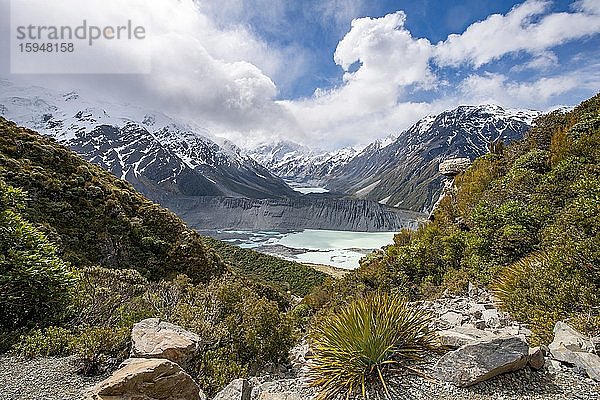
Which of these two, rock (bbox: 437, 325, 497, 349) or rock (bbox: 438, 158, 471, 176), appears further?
rock (bbox: 438, 158, 471, 176)

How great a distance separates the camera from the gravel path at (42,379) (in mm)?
4984

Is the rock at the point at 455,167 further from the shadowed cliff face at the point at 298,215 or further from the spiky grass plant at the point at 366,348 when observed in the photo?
the shadowed cliff face at the point at 298,215

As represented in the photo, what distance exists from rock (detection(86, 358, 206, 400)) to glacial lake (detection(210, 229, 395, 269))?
5542 centimetres

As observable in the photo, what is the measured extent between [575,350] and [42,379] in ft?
26.0

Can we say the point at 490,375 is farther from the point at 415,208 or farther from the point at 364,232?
the point at 415,208

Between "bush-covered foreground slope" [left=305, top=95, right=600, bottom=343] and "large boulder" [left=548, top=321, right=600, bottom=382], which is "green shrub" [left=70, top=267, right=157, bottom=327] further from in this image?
Result: "bush-covered foreground slope" [left=305, top=95, right=600, bottom=343]

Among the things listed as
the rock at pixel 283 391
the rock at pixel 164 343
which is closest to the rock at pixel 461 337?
the rock at pixel 283 391

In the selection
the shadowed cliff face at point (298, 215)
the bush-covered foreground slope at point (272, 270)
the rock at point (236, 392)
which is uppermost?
the shadowed cliff face at point (298, 215)

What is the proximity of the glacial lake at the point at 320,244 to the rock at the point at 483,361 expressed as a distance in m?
55.2

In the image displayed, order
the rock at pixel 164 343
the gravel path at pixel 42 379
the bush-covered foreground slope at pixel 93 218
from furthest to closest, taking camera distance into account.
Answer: the bush-covered foreground slope at pixel 93 218
the rock at pixel 164 343
the gravel path at pixel 42 379

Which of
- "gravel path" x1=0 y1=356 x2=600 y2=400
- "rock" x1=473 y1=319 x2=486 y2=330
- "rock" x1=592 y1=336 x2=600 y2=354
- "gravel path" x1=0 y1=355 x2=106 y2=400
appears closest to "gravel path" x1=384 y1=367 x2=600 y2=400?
"gravel path" x1=0 y1=356 x2=600 y2=400

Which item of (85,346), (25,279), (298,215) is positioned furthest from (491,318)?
(298,215)

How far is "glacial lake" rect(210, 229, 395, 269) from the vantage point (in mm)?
66519

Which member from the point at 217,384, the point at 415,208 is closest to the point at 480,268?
the point at 217,384
